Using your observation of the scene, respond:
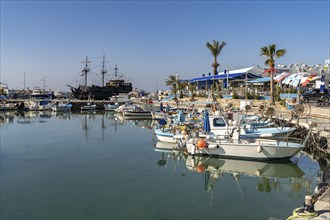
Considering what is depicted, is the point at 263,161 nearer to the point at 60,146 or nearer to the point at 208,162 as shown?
the point at 208,162

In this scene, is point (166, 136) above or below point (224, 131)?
below

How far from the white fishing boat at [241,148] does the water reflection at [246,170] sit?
0.43 meters

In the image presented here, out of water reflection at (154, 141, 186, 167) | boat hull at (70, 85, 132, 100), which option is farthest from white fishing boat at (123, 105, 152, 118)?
boat hull at (70, 85, 132, 100)

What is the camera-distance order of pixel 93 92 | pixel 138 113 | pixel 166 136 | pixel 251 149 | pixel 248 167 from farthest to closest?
pixel 93 92
pixel 138 113
pixel 166 136
pixel 251 149
pixel 248 167

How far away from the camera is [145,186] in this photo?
14.4m

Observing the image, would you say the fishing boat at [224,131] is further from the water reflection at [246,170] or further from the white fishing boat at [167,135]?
the water reflection at [246,170]

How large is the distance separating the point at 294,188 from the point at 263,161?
401 centimetres

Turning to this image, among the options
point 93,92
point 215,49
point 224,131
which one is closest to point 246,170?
point 224,131

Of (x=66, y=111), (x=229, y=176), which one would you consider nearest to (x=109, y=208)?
(x=229, y=176)

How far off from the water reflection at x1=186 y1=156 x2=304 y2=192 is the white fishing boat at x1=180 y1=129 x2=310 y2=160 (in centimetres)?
43

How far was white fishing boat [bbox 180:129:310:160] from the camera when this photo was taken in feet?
57.9

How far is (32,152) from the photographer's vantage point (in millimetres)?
23266

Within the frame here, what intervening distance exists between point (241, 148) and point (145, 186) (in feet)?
23.4

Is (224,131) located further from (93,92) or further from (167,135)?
(93,92)
